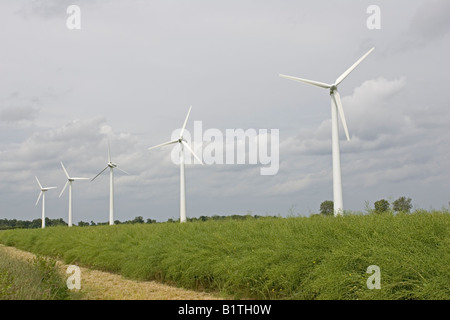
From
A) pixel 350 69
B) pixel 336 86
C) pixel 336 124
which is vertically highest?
pixel 350 69

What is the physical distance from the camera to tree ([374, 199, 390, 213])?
12.2 m

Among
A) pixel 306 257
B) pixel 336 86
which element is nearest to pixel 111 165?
pixel 336 86

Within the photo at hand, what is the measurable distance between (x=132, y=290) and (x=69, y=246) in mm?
11733

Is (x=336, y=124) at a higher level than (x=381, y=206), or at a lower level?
higher

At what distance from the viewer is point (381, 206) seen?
41.3 ft

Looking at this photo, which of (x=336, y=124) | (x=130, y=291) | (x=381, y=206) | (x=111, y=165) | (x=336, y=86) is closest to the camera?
(x=130, y=291)

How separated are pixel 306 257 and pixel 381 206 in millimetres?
4051

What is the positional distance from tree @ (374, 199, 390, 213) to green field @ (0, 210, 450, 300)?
1104 millimetres

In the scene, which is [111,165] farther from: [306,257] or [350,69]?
[306,257]

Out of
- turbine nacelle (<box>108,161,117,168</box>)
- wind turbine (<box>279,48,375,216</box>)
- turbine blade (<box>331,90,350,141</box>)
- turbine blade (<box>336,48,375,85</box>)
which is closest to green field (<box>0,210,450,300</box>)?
wind turbine (<box>279,48,375,216</box>)

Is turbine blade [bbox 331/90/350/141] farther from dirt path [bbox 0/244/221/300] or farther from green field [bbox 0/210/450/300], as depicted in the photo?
dirt path [bbox 0/244/221/300]

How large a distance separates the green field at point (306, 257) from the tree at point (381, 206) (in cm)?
110

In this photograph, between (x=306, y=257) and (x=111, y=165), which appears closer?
(x=306, y=257)
